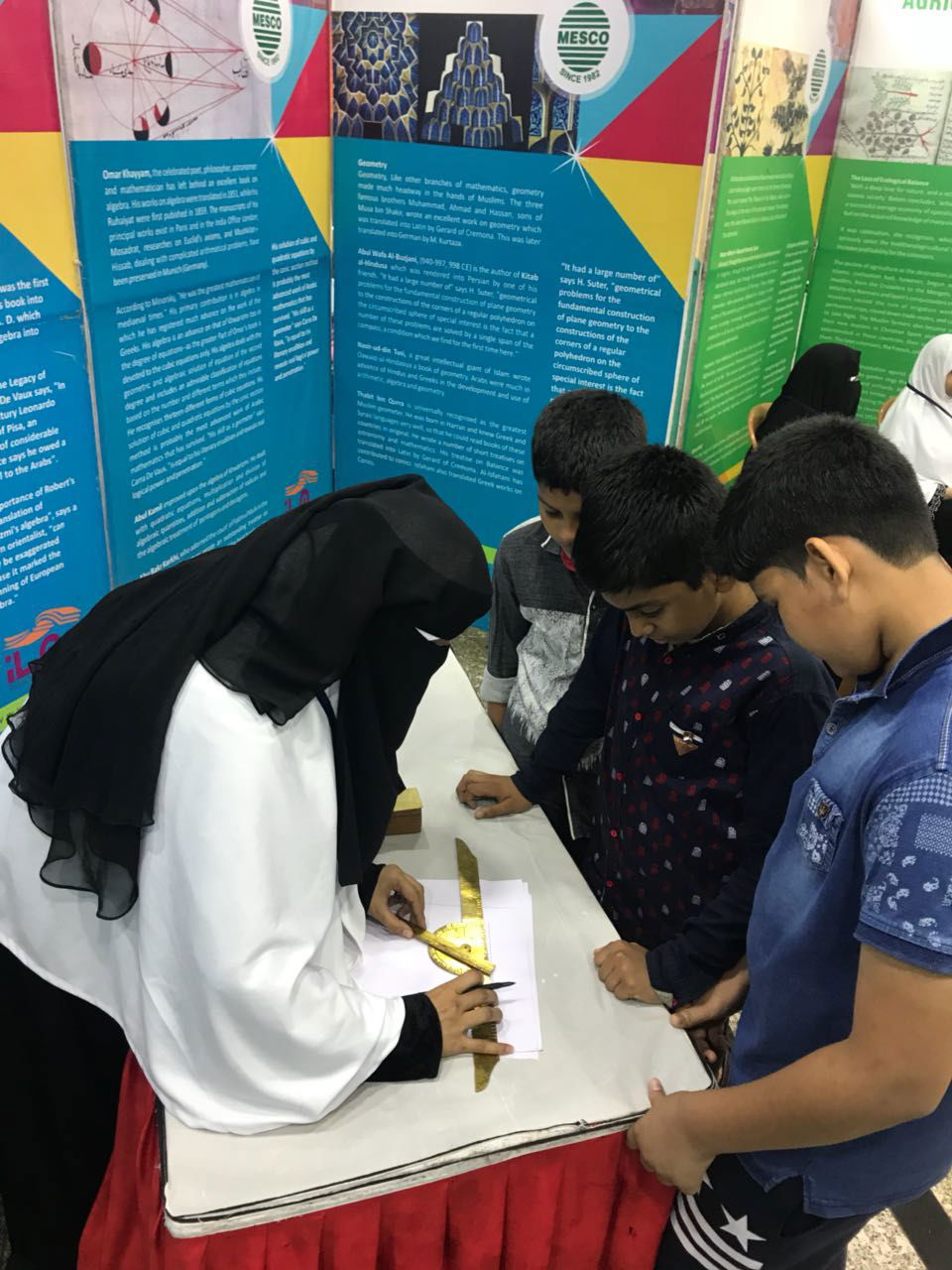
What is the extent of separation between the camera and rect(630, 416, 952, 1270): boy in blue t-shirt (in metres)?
0.72

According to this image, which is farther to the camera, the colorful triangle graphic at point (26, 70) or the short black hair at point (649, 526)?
the colorful triangle graphic at point (26, 70)

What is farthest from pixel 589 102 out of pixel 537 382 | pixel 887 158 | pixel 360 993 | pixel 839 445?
pixel 360 993

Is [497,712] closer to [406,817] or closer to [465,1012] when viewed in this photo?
[406,817]

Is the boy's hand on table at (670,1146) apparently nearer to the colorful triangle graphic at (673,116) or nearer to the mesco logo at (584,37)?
the colorful triangle graphic at (673,116)

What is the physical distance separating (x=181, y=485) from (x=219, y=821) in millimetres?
1702

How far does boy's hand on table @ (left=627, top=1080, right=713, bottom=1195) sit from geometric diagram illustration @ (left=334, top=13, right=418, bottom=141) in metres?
2.78

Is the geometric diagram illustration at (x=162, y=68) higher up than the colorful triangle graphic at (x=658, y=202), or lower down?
higher up

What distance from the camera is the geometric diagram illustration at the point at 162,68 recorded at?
1836mm

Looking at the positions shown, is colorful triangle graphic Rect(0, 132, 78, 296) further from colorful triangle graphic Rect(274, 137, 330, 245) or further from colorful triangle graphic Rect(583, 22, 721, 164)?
colorful triangle graphic Rect(583, 22, 721, 164)

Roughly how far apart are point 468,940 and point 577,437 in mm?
847

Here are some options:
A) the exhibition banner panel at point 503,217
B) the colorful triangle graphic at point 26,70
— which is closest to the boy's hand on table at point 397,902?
the colorful triangle graphic at point 26,70

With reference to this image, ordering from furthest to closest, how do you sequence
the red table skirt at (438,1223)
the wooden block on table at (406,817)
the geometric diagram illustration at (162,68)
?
the geometric diagram illustration at (162,68)
the wooden block on table at (406,817)
the red table skirt at (438,1223)

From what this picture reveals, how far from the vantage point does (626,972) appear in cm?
115

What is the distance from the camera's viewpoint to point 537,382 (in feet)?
9.45
